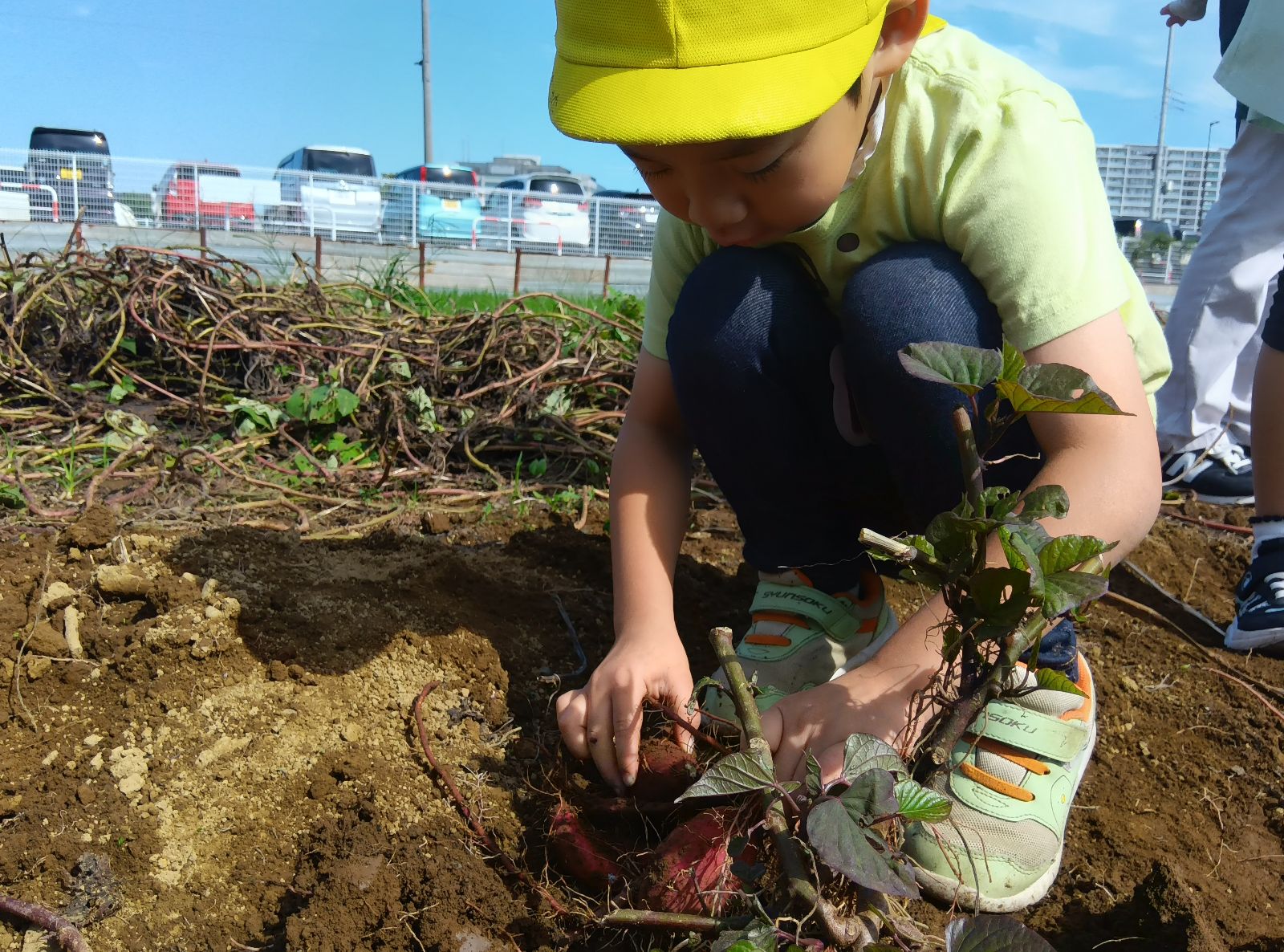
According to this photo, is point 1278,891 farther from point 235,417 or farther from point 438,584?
point 235,417

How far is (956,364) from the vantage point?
89 centimetres

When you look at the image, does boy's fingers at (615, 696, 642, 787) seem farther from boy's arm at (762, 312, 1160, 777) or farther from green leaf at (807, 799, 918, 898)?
green leaf at (807, 799, 918, 898)

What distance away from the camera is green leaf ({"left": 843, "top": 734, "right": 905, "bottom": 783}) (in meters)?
0.88

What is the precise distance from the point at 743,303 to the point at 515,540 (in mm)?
784

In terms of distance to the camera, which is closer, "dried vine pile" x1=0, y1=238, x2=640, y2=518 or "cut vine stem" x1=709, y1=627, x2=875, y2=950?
"cut vine stem" x1=709, y1=627, x2=875, y2=950

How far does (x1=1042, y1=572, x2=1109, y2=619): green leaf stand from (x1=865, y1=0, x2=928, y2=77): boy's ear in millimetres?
654

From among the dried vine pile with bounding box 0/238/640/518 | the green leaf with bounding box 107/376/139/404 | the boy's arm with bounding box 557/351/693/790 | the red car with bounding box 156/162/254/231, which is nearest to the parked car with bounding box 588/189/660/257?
the red car with bounding box 156/162/254/231

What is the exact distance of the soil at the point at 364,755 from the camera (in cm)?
115

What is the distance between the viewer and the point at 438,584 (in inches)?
68.4

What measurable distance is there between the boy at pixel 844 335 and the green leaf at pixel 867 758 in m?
0.18

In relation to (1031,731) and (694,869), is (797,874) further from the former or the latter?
(1031,731)

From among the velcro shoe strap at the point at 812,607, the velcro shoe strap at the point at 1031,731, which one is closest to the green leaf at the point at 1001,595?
the velcro shoe strap at the point at 1031,731

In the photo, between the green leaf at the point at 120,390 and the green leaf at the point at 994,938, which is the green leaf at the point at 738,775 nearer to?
the green leaf at the point at 994,938

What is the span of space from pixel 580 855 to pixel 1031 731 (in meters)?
0.58
